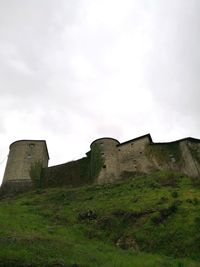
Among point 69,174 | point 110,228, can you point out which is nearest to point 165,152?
point 69,174

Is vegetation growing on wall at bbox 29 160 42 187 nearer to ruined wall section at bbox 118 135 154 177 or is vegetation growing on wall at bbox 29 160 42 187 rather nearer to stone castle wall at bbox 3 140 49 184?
stone castle wall at bbox 3 140 49 184

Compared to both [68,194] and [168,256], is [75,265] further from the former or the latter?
[68,194]

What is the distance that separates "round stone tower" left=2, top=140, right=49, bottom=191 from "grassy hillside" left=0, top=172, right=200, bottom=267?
9803 mm

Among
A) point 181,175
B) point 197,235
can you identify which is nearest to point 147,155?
point 181,175

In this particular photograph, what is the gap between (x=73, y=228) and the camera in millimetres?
20500

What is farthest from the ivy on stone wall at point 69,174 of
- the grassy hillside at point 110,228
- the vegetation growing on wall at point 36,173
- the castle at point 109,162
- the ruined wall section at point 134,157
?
the grassy hillside at point 110,228

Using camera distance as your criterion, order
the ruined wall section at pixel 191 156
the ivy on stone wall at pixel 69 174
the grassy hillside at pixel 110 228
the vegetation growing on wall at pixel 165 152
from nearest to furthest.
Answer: the grassy hillside at pixel 110 228, the ruined wall section at pixel 191 156, the vegetation growing on wall at pixel 165 152, the ivy on stone wall at pixel 69 174

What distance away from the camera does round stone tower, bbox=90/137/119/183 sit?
37062 millimetres

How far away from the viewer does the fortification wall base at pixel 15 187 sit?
38500 millimetres

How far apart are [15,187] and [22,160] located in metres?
4.90

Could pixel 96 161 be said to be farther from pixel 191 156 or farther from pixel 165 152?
pixel 191 156

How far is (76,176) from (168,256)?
25.3 metres

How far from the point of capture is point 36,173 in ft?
137

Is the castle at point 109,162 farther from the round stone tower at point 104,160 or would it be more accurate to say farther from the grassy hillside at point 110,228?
the grassy hillside at point 110,228
